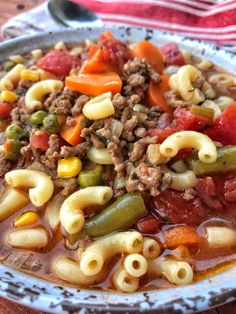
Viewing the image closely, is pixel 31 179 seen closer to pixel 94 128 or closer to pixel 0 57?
pixel 94 128

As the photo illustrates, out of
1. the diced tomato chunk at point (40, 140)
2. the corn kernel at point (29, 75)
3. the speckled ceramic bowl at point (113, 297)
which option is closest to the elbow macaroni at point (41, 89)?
the corn kernel at point (29, 75)

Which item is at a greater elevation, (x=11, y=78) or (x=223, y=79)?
(x=11, y=78)

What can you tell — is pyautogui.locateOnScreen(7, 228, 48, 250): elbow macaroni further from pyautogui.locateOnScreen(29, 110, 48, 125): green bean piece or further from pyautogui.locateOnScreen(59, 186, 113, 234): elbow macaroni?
pyautogui.locateOnScreen(29, 110, 48, 125): green bean piece

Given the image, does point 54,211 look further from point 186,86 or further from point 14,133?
point 186,86

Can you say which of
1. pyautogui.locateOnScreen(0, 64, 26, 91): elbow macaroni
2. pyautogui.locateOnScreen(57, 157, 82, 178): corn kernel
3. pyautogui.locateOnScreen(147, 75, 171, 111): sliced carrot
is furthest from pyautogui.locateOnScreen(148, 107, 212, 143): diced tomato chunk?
pyautogui.locateOnScreen(0, 64, 26, 91): elbow macaroni

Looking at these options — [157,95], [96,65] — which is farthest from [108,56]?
[157,95]

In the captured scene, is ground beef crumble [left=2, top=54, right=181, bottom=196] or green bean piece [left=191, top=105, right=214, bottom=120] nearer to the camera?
ground beef crumble [left=2, top=54, right=181, bottom=196]
